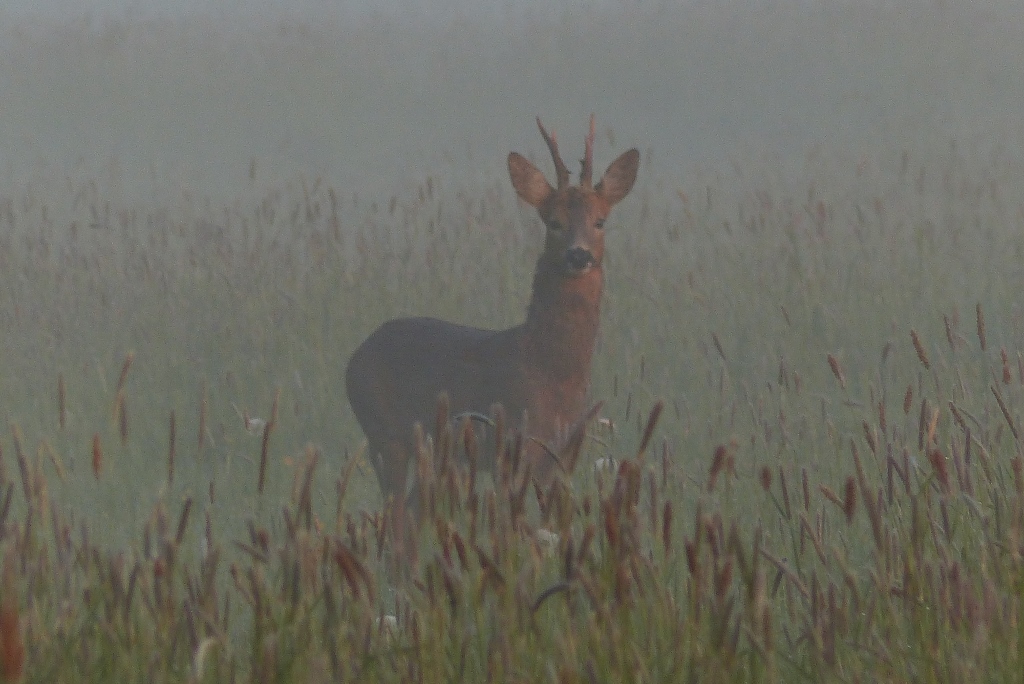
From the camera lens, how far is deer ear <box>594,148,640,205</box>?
6113 mm

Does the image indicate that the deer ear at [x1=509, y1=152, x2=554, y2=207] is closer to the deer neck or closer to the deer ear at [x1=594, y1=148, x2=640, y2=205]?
the deer ear at [x1=594, y1=148, x2=640, y2=205]

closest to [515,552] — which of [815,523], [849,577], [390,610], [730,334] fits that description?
[849,577]

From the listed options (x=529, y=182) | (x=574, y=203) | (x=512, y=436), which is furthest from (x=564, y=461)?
(x=529, y=182)

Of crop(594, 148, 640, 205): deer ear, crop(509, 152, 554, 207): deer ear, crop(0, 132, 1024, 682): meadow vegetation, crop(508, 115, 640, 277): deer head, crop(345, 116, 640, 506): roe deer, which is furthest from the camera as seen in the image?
crop(594, 148, 640, 205): deer ear

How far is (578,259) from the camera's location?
5.64 m

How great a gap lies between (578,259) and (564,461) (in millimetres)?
3149

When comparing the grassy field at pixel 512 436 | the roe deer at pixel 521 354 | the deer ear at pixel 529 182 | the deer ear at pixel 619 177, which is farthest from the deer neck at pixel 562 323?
the deer ear at pixel 619 177

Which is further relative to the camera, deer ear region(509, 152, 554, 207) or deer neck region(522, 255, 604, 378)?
deer ear region(509, 152, 554, 207)

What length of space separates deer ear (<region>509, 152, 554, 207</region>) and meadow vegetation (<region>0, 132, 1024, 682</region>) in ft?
2.56

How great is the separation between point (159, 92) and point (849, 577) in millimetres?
17229

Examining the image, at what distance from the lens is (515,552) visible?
2520mm

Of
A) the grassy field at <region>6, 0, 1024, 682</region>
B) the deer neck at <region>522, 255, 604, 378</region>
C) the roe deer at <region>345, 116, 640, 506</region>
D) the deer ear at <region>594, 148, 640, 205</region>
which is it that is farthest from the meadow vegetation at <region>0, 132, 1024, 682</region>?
the deer ear at <region>594, 148, 640, 205</region>

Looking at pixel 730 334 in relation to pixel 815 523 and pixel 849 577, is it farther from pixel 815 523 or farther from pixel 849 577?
pixel 849 577

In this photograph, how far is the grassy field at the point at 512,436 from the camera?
7.94 feet
